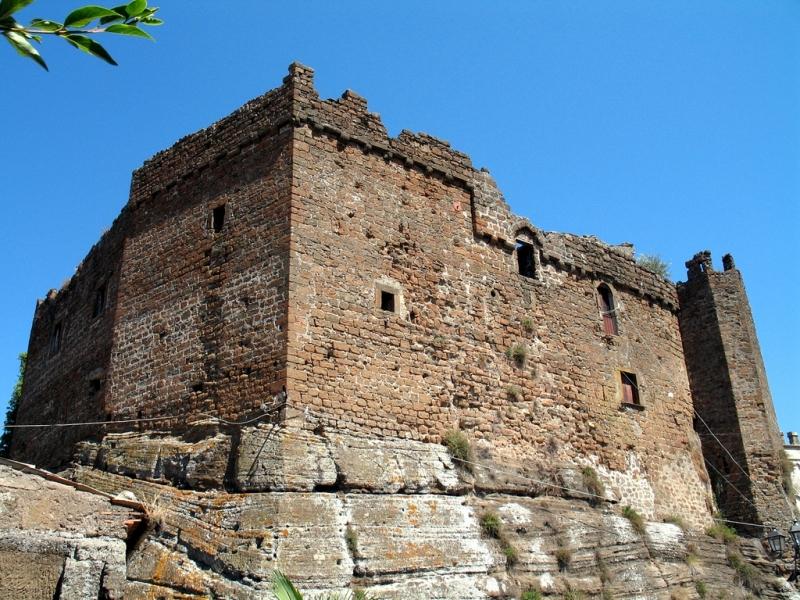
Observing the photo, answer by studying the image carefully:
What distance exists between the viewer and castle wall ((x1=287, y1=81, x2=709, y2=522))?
13.6m

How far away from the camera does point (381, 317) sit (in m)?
14.3

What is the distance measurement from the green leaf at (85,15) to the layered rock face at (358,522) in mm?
8153

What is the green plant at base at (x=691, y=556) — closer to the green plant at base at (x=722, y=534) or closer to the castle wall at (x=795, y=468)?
the green plant at base at (x=722, y=534)

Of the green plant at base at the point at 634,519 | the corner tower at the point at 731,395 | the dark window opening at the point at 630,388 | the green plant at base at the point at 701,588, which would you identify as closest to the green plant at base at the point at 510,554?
the green plant at base at the point at 634,519

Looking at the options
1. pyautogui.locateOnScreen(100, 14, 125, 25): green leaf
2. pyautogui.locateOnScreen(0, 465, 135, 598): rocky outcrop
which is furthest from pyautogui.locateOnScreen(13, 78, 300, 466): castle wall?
pyautogui.locateOnScreen(100, 14, 125, 25): green leaf

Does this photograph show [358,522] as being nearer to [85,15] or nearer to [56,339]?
[85,15]

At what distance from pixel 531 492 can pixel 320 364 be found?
4.91m

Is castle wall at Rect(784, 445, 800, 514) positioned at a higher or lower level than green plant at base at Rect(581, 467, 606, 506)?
higher

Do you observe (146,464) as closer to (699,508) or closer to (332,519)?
(332,519)

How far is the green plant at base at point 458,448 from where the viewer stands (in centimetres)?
1420

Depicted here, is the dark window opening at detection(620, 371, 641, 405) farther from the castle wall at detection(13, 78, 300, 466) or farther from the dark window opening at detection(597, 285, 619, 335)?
the castle wall at detection(13, 78, 300, 466)

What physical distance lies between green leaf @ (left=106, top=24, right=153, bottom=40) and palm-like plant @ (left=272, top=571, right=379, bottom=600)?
19.9ft

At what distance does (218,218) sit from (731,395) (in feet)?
41.9

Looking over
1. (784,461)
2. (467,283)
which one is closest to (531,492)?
(467,283)
